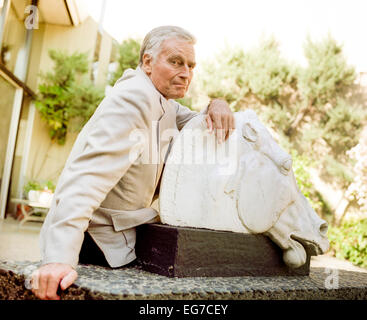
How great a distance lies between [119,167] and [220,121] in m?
0.45

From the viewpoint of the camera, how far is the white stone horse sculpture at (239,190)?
1.28 m

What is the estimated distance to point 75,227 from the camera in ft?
3.25

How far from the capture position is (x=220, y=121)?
1.37 meters

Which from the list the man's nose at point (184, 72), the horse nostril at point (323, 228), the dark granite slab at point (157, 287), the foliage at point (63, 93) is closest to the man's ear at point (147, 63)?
the man's nose at point (184, 72)

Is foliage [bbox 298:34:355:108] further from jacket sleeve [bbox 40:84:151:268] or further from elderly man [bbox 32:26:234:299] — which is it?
jacket sleeve [bbox 40:84:151:268]

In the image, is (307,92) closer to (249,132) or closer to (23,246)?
(23,246)

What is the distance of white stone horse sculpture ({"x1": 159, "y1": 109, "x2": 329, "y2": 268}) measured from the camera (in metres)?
1.28

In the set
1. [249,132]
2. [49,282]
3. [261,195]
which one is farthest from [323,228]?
[49,282]

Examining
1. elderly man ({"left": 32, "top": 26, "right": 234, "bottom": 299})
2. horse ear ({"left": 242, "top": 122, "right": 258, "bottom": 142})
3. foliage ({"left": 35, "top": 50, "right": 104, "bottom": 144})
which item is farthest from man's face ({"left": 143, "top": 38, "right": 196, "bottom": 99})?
foliage ({"left": 35, "top": 50, "right": 104, "bottom": 144})

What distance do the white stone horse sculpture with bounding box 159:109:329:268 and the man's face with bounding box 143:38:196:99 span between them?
0.15 metres

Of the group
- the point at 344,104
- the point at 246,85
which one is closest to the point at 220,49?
the point at 246,85

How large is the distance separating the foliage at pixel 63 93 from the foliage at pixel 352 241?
18.0 ft
